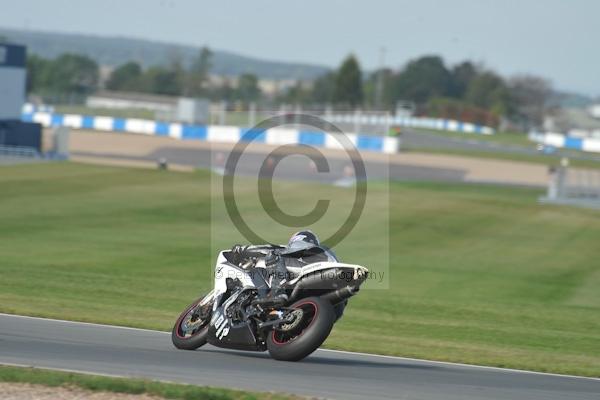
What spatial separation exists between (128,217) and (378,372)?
70.1 ft

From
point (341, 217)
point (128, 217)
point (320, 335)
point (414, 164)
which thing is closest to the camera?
point (320, 335)

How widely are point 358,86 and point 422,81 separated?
139ft

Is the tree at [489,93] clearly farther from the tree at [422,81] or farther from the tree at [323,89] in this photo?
the tree at [323,89]

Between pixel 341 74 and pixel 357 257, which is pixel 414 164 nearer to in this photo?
pixel 357 257

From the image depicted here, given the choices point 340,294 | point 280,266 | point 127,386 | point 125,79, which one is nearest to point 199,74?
point 125,79

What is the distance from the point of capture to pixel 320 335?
10.2 meters

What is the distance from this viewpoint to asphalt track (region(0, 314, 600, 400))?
974 cm

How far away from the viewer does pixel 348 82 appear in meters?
121

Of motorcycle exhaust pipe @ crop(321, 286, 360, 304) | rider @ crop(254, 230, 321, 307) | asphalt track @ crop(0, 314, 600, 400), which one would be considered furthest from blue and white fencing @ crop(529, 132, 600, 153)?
motorcycle exhaust pipe @ crop(321, 286, 360, 304)

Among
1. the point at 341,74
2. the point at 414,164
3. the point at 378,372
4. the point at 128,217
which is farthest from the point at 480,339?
the point at 341,74

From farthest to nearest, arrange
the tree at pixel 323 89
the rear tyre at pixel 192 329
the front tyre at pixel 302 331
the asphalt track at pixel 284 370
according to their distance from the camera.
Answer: the tree at pixel 323 89 → the rear tyre at pixel 192 329 → the front tyre at pixel 302 331 → the asphalt track at pixel 284 370

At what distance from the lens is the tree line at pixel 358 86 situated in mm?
129000

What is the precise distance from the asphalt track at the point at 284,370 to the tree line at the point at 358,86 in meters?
107

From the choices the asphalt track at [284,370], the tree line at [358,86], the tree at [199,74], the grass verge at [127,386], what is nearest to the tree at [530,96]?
the tree line at [358,86]
